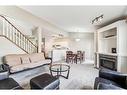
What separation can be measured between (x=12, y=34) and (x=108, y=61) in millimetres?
4670

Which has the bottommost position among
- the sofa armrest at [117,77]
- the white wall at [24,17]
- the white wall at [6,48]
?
the sofa armrest at [117,77]

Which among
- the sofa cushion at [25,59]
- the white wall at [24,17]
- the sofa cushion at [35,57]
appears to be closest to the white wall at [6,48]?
the sofa cushion at [25,59]

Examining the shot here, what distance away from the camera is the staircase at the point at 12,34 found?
15.9 ft

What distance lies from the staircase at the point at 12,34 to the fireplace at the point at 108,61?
3.61 m

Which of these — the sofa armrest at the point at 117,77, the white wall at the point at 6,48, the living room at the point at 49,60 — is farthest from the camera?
the white wall at the point at 6,48

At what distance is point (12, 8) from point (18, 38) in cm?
151

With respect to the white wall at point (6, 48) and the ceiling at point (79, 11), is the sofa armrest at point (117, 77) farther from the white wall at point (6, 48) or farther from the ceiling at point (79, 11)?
the white wall at point (6, 48)

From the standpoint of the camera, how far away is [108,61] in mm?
5324

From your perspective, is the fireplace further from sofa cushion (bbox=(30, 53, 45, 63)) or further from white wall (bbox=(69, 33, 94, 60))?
white wall (bbox=(69, 33, 94, 60))

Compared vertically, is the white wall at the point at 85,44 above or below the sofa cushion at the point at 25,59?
above

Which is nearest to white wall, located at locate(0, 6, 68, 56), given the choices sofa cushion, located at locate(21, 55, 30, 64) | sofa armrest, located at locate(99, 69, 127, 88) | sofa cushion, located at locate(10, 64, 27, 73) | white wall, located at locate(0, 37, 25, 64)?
white wall, located at locate(0, 37, 25, 64)

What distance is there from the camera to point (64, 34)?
951 cm
